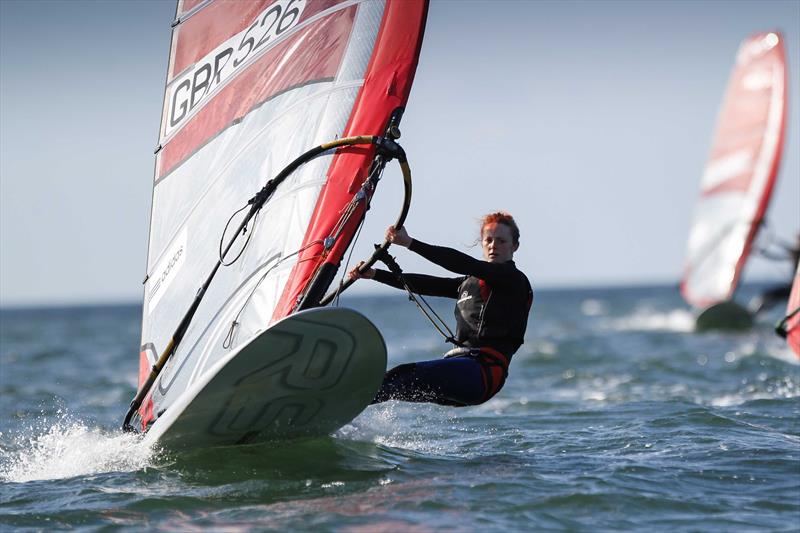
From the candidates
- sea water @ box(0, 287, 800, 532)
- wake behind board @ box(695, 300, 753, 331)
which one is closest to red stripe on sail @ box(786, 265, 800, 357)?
sea water @ box(0, 287, 800, 532)

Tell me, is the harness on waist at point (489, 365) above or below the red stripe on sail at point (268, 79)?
below

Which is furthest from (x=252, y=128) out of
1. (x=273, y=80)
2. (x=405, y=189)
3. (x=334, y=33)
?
(x=405, y=189)

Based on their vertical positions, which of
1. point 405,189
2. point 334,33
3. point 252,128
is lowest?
point 405,189

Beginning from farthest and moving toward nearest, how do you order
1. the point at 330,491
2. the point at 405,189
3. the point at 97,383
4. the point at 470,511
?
the point at 97,383 → the point at 405,189 → the point at 330,491 → the point at 470,511

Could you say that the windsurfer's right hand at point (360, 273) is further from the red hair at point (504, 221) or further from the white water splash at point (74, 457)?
the white water splash at point (74, 457)

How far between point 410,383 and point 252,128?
67.5 inches

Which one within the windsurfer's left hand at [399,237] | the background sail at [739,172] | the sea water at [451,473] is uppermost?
the background sail at [739,172]

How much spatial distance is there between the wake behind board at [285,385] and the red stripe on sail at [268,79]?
5.53 feet

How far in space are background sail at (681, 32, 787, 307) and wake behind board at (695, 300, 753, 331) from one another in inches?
21.4

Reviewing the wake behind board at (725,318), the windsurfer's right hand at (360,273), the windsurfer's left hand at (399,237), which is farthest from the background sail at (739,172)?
the windsurfer's left hand at (399,237)

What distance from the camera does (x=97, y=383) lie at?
12.3 m

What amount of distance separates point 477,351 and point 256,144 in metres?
1.70

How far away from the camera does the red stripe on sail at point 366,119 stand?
5594mm

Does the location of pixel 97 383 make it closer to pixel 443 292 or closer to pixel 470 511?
pixel 443 292
